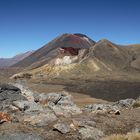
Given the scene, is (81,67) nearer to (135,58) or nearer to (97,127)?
(135,58)

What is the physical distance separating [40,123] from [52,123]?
0.68 metres

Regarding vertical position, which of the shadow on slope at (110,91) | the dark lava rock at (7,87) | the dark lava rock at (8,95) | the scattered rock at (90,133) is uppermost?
the dark lava rock at (7,87)

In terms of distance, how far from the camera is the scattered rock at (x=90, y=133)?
17175 millimetres

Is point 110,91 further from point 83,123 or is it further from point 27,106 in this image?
point 83,123

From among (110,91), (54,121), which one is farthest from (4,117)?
(110,91)

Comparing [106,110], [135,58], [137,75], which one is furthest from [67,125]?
[135,58]

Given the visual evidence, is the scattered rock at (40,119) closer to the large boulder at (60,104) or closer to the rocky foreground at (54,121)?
the rocky foreground at (54,121)

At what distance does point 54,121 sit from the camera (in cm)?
1933

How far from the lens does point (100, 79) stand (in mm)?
122562

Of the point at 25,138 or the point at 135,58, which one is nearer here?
the point at 25,138

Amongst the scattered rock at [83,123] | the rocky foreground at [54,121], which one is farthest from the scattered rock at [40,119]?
the scattered rock at [83,123]

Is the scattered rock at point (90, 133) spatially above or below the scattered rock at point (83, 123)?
below

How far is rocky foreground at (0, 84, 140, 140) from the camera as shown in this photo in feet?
56.7

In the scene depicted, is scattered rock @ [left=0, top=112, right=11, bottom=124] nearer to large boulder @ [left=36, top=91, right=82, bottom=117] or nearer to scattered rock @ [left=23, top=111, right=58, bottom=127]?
scattered rock @ [left=23, top=111, right=58, bottom=127]
